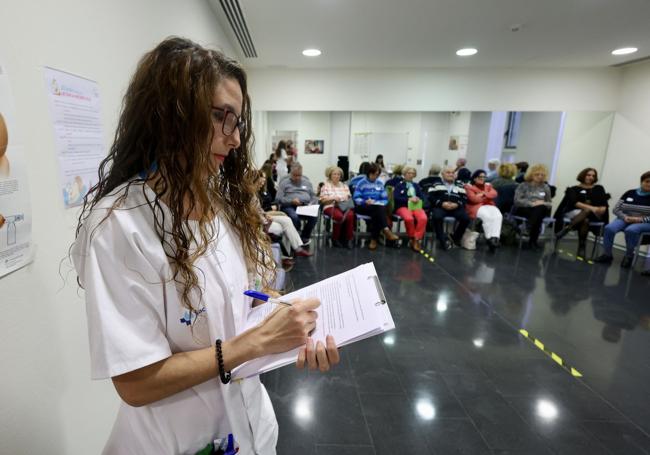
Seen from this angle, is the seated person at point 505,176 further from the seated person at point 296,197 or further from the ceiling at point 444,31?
the seated person at point 296,197

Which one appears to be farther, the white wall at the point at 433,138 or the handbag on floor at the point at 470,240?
the white wall at the point at 433,138

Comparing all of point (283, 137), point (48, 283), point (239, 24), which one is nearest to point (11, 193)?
point (48, 283)

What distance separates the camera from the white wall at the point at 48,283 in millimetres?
923

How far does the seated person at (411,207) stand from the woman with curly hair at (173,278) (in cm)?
491

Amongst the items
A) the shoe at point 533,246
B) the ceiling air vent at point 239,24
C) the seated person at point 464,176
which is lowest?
the shoe at point 533,246

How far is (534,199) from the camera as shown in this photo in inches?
219

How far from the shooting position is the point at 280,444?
5.82ft

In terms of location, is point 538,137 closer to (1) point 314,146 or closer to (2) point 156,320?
(1) point 314,146

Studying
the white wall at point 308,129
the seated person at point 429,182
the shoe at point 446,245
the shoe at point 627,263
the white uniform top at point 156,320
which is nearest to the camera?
the white uniform top at point 156,320

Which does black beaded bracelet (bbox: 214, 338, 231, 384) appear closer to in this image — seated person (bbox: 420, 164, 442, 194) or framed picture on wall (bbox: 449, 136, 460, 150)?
seated person (bbox: 420, 164, 442, 194)

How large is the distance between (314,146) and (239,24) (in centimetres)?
305

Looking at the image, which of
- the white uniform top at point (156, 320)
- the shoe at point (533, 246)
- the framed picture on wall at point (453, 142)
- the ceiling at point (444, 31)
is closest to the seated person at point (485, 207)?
the shoe at point (533, 246)

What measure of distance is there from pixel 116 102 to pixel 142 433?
1.50m

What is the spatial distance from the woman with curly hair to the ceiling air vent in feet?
10.7
